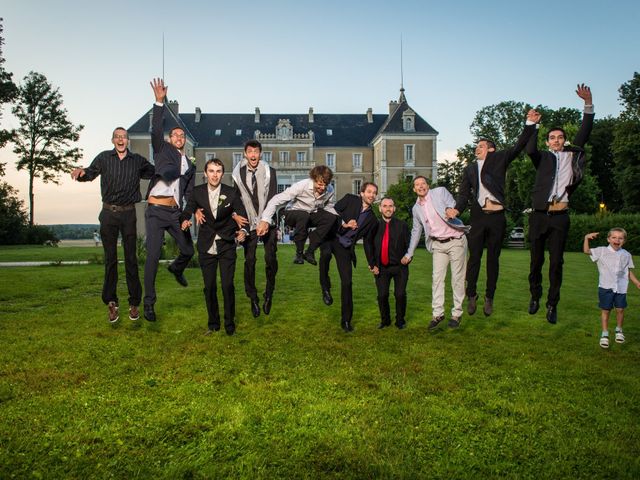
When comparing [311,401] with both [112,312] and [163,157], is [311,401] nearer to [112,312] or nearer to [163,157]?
[112,312]

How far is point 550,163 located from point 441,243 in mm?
1970

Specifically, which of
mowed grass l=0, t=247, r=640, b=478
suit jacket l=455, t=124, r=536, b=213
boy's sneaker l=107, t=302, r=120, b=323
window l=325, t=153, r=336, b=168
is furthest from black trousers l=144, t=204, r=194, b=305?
window l=325, t=153, r=336, b=168

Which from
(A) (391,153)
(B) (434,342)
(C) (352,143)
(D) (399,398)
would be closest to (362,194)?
(B) (434,342)

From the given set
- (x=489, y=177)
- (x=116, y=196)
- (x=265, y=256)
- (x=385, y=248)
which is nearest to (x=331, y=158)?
(x=385, y=248)

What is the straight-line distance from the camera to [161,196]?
26.9 feet

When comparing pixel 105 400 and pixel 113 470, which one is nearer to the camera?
pixel 113 470

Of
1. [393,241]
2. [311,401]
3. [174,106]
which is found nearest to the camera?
[311,401]

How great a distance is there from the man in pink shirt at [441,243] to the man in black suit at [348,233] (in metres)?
0.74

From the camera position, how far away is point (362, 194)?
8.44 meters

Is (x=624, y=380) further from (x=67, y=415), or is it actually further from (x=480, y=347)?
(x=67, y=415)

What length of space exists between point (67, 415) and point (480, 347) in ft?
17.6

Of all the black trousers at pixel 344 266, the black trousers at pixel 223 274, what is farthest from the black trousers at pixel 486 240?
the black trousers at pixel 223 274

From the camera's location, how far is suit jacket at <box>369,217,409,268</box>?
8539 mm

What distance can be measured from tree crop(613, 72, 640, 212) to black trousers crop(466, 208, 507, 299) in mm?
49331
